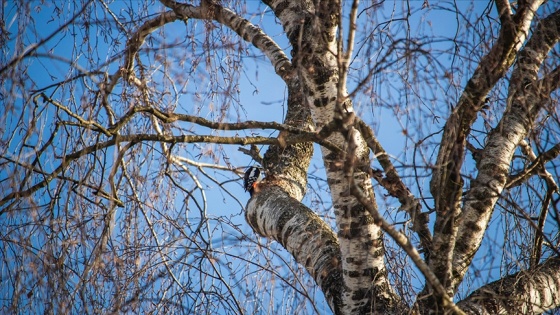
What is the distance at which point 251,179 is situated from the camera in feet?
9.25

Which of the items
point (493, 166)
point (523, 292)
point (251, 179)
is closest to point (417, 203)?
point (493, 166)

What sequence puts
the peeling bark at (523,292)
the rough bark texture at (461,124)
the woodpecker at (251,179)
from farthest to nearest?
the woodpecker at (251,179) < the peeling bark at (523,292) < the rough bark texture at (461,124)

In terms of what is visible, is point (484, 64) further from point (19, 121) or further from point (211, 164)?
point (211, 164)

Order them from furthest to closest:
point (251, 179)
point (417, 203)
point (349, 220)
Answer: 1. point (251, 179)
2. point (349, 220)
3. point (417, 203)

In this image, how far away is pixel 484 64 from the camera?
5.65ft

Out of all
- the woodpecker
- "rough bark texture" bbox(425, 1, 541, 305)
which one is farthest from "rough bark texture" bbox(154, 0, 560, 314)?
the woodpecker

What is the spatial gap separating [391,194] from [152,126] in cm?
104

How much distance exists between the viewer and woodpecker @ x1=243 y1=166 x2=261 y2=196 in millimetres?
2812

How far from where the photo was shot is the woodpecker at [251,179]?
2.81 meters

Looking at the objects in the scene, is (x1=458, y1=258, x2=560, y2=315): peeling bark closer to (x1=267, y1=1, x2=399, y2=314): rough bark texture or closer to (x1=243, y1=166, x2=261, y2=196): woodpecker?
(x1=267, y1=1, x2=399, y2=314): rough bark texture

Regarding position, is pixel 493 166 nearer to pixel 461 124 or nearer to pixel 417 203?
pixel 461 124

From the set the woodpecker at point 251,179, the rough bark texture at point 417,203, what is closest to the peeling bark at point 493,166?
the rough bark texture at point 417,203

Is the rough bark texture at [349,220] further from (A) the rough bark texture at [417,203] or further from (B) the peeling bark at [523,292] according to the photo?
(B) the peeling bark at [523,292]

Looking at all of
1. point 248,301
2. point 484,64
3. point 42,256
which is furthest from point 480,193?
point 42,256
